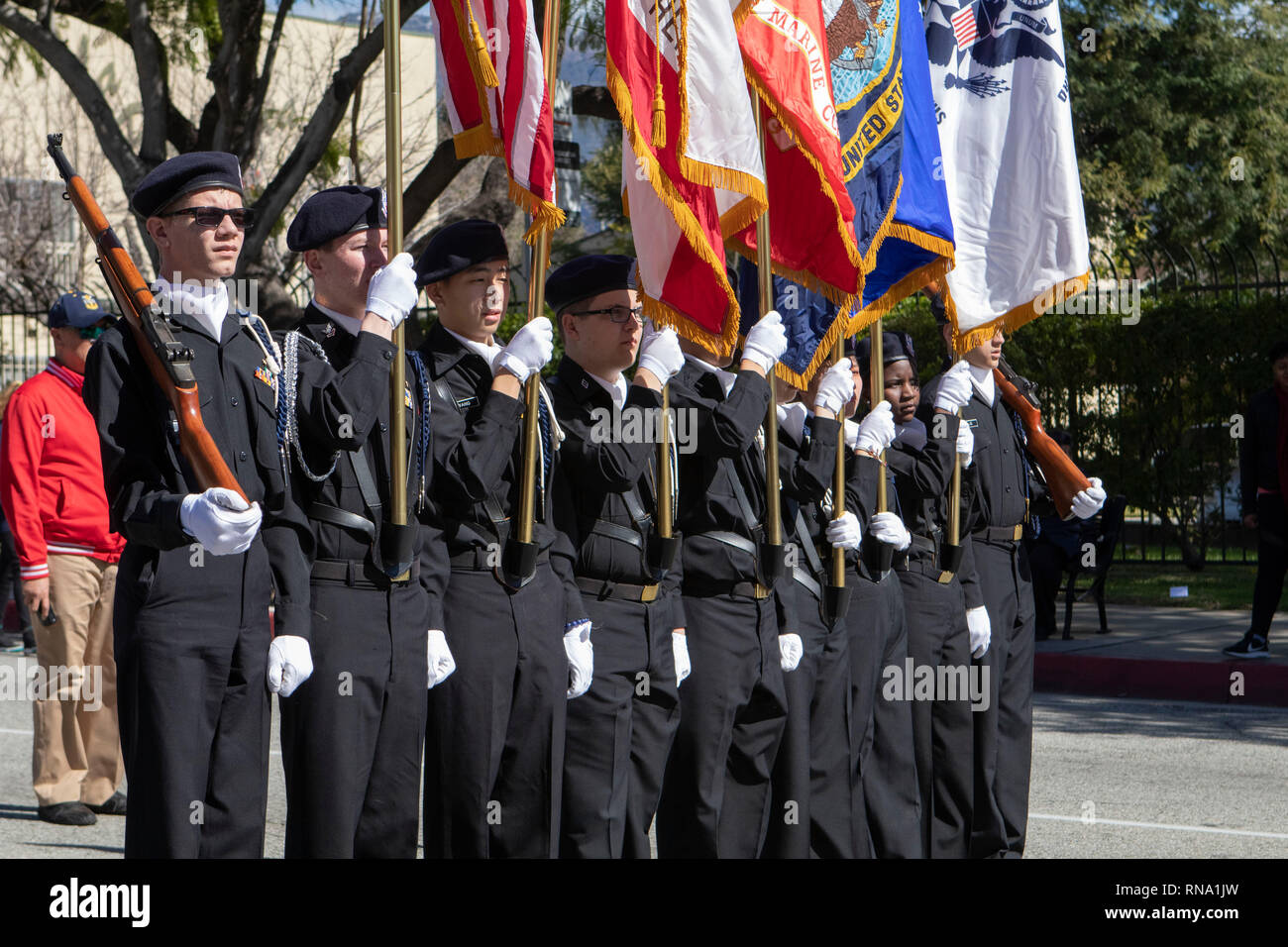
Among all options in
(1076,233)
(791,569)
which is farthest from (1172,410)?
(791,569)

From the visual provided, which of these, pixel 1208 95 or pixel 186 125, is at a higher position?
pixel 1208 95

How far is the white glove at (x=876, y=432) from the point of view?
5.89 meters

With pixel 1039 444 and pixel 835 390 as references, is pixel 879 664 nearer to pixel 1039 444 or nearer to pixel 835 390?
pixel 835 390

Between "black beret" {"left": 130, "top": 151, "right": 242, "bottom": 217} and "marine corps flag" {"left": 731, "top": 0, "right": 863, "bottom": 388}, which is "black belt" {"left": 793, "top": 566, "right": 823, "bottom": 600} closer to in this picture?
"marine corps flag" {"left": 731, "top": 0, "right": 863, "bottom": 388}

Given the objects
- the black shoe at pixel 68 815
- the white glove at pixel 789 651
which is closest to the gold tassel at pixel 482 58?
the white glove at pixel 789 651

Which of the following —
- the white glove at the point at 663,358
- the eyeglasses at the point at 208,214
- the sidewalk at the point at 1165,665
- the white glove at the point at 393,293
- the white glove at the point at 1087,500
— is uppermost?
the eyeglasses at the point at 208,214

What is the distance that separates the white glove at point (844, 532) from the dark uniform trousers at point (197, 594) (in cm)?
206

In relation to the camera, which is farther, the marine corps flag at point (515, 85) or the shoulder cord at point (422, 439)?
the marine corps flag at point (515, 85)

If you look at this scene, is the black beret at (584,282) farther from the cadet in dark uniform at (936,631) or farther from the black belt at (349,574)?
the cadet in dark uniform at (936,631)

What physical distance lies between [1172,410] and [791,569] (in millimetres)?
9412

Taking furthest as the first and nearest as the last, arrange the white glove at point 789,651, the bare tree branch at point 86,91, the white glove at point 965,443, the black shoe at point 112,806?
the bare tree branch at point 86,91 → the black shoe at point 112,806 → the white glove at point 965,443 → the white glove at point 789,651

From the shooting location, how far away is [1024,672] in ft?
21.5

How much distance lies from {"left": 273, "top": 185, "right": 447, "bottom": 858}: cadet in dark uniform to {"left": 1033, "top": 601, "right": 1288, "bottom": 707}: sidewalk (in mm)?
6515
